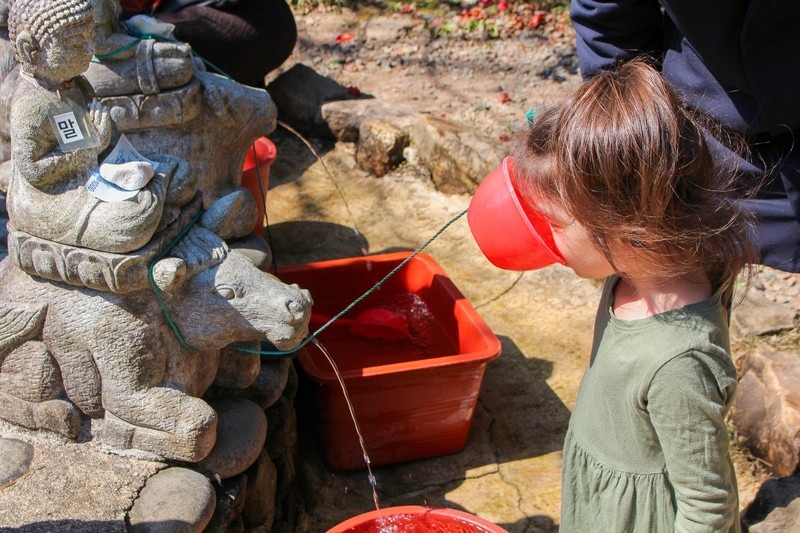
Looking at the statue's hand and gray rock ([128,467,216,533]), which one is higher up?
the statue's hand

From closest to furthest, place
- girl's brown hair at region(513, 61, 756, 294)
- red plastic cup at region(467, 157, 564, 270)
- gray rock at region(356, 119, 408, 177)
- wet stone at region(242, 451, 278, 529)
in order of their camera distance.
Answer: girl's brown hair at region(513, 61, 756, 294) → red plastic cup at region(467, 157, 564, 270) → wet stone at region(242, 451, 278, 529) → gray rock at region(356, 119, 408, 177)

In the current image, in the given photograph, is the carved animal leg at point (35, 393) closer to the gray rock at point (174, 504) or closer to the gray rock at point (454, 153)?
the gray rock at point (174, 504)

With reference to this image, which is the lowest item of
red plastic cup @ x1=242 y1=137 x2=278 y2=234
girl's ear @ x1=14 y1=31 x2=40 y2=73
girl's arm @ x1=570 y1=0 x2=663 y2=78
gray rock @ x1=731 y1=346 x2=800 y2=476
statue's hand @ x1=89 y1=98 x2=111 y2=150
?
red plastic cup @ x1=242 y1=137 x2=278 y2=234

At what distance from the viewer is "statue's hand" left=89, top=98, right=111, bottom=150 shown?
5.05 feet

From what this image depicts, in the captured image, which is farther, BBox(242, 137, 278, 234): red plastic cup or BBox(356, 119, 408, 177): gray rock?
BBox(356, 119, 408, 177): gray rock

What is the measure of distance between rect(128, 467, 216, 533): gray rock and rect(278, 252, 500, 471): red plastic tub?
0.60 meters

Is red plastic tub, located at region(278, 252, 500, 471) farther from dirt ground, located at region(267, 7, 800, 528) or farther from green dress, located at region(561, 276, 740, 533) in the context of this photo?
dirt ground, located at region(267, 7, 800, 528)

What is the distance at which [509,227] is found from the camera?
1.33 metres

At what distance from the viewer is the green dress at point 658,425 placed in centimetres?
123

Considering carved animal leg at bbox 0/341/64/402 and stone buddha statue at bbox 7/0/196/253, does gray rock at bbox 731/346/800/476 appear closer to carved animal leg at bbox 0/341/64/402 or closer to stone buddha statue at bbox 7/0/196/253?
stone buddha statue at bbox 7/0/196/253

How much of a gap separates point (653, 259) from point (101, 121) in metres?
1.03

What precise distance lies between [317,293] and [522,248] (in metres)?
1.62

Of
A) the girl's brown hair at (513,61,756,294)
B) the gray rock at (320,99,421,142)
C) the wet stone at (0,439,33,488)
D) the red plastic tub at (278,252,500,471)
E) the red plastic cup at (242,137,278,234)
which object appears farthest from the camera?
the gray rock at (320,99,421,142)

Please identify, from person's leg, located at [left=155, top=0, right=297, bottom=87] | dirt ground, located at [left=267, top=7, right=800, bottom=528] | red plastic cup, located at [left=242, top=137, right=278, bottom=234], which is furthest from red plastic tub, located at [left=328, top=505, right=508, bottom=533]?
dirt ground, located at [left=267, top=7, right=800, bottom=528]
